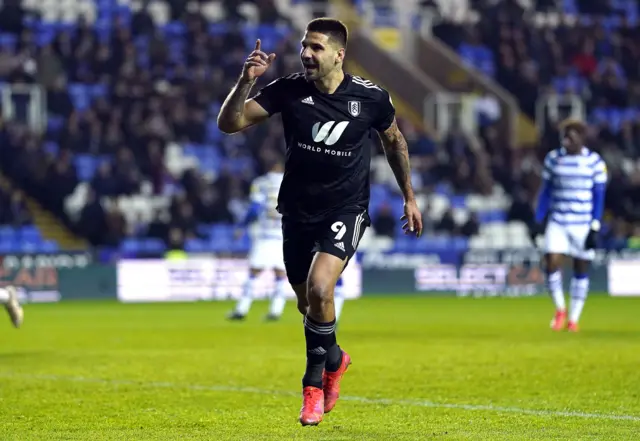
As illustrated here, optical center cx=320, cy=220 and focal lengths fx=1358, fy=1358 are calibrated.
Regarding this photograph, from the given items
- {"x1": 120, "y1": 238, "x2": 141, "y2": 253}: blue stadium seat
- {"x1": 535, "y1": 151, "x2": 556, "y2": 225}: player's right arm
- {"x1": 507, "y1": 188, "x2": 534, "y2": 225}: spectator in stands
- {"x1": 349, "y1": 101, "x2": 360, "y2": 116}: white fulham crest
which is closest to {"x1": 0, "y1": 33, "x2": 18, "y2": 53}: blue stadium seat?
{"x1": 120, "y1": 238, "x2": 141, "y2": 253}: blue stadium seat

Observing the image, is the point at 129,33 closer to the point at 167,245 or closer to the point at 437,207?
the point at 167,245

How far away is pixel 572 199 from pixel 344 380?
6.17 metres

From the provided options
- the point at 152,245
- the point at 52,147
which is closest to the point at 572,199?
the point at 152,245

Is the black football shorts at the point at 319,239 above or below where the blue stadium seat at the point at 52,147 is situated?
above

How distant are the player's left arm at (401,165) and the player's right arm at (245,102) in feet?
2.72

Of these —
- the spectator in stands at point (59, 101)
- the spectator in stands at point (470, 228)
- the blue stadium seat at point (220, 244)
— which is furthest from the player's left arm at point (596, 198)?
the spectator in stands at point (59, 101)

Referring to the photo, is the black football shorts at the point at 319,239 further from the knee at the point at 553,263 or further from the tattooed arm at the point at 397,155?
the knee at the point at 553,263

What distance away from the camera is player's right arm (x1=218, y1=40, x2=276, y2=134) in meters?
7.24

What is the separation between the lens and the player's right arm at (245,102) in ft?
23.8

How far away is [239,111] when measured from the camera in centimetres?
756

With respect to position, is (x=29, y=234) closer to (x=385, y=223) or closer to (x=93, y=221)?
(x=93, y=221)

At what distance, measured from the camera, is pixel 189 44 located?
3092 centimetres

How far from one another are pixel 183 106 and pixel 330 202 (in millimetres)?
21670

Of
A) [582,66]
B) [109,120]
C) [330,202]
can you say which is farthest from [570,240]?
[582,66]
